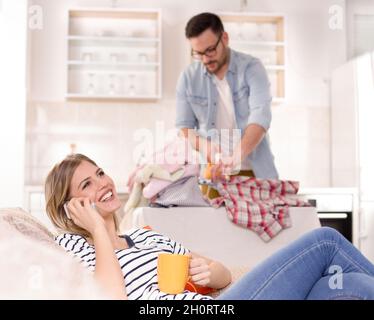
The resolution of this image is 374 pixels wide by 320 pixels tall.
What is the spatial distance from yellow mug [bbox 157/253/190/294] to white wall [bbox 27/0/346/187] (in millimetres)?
2337

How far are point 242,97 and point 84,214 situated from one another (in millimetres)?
1209

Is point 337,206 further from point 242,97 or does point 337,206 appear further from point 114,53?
point 114,53

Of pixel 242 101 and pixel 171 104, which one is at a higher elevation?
pixel 171 104

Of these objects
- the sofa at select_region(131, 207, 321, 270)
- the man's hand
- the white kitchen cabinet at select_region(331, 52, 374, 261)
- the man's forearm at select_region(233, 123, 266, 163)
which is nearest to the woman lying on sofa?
the sofa at select_region(131, 207, 321, 270)

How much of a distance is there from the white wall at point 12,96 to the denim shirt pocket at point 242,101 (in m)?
1.19

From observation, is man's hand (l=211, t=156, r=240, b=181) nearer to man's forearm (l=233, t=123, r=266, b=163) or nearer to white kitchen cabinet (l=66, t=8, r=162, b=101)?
man's forearm (l=233, t=123, r=266, b=163)

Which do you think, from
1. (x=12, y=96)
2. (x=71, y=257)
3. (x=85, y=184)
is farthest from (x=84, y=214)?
(x=12, y=96)

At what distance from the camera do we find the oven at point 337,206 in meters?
3.01

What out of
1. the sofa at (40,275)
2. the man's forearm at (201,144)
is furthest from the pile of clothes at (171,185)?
the sofa at (40,275)

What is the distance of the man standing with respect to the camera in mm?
2082

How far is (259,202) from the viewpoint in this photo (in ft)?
6.34

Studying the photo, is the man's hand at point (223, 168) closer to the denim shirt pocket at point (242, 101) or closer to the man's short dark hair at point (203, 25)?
the denim shirt pocket at point (242, 101)
